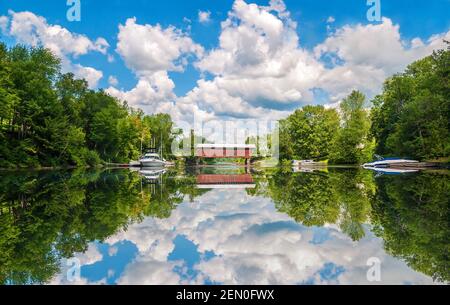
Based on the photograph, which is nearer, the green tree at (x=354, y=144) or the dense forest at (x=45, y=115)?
the dense forest at (x=45, y=115)

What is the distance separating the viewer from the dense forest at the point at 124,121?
31.6 m

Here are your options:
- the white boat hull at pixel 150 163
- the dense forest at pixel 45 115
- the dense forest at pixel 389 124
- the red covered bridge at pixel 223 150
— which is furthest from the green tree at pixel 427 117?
the red covered bridge at pixel 223 150

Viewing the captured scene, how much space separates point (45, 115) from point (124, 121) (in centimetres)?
2201

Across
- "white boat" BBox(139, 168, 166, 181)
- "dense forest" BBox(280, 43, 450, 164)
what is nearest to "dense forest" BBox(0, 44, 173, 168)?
"white boat" BBox(139, 168, 166, 181)

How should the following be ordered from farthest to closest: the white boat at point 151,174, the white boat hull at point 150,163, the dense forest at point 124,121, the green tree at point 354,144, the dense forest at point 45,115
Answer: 1. the green tree at point 354,144
2. the white boat hull at point 150,163
3. the dense forest at point 124,121
4. the dense forest at point 45,115
5. the white boat at point 151,174

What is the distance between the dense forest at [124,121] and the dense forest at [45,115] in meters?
0.10

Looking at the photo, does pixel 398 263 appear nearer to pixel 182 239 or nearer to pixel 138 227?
pixel 182 239

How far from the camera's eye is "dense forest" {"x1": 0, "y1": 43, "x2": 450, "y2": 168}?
3156cm

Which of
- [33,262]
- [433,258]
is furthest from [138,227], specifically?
[433,258]

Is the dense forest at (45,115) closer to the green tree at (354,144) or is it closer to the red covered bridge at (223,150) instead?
the red covered bridge at (223,150)

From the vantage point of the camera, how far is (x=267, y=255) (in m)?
4.12

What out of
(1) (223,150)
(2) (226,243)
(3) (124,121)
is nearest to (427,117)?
(2) (226,243)

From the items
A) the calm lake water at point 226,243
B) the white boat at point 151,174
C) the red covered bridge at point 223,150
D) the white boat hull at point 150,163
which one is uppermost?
the red covered bridge at point 223,150

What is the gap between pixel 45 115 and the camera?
3650 cm
